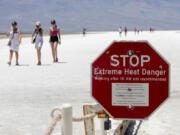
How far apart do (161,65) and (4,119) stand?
3.36 meters

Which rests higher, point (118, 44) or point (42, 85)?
point (118, 44)

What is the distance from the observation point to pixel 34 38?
1437cm

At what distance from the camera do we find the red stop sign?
11.4 feet

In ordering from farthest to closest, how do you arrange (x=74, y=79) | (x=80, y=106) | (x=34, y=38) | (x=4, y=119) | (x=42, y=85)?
(x=34, y=38)
(x=74, y=79)
(x=42, y=85)
(x=80, y=106)
(x=4, y=119)

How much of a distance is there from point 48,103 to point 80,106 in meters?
0.70

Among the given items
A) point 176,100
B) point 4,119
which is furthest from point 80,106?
point 176,100

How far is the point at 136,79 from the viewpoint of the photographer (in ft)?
11.4

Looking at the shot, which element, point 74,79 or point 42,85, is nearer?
point 42,85

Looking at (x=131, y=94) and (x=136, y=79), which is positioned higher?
(x=136, y=79)

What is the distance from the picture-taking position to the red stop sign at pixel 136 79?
3479 millimetres

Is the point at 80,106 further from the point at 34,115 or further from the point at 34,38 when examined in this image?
the point at 34,38

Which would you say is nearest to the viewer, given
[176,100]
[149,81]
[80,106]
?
[149,81]

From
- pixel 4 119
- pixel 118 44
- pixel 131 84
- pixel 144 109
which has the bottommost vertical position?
pixel 4 119

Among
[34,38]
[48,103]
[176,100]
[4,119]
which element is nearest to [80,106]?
[48,103]
